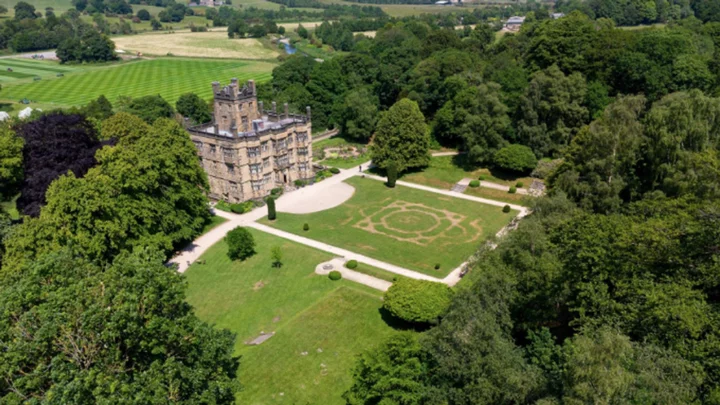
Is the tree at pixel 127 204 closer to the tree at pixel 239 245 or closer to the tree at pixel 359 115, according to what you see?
the tree at pixel 239 245

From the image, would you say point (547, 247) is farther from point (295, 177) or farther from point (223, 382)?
point (295, 177)

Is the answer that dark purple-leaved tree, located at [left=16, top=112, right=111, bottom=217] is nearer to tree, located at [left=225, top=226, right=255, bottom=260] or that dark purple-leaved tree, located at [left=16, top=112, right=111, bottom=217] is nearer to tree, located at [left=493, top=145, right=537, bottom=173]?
tree, located at [left=225, top=226, right=255, bottom=260]

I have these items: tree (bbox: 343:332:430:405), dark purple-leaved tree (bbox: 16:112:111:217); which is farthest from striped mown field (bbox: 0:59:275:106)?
tree (bbox: 343:332:430:405)

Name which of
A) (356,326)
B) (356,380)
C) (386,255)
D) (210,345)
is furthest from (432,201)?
(210,345)

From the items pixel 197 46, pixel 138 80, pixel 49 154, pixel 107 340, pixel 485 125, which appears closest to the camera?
pixel 107 340

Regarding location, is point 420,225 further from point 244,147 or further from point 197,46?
point 197,46

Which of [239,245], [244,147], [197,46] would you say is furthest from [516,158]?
[197,46]
